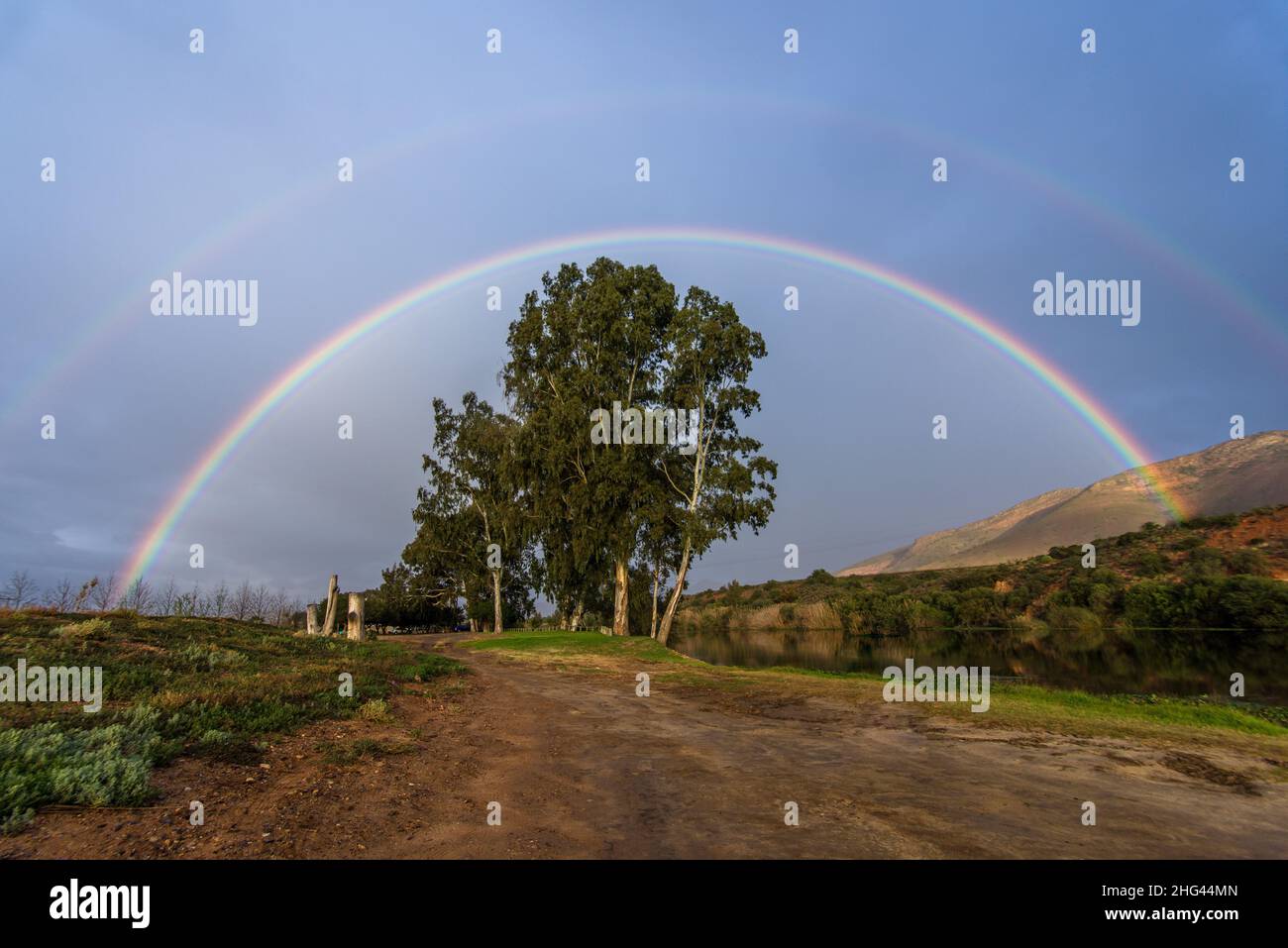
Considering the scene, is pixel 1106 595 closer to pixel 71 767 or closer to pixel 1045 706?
pixel 1045 706

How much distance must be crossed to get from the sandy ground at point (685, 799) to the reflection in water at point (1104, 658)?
665 inches

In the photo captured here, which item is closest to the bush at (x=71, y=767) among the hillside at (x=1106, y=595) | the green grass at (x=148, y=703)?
the green grass at (x=148, y=703)

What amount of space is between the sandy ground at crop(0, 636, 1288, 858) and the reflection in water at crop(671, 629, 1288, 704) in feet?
55.4

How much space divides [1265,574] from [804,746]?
76.2 meters

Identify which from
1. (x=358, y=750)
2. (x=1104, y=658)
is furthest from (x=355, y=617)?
(x=1104, y=658)

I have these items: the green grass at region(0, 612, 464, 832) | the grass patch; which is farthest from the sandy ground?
the green grass at region(0, 612, 464, 832)

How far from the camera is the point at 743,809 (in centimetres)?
603

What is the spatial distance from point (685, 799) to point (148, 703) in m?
7.07

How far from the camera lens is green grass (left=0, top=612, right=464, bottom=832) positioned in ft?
17.0

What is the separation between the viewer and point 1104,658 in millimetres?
34188
